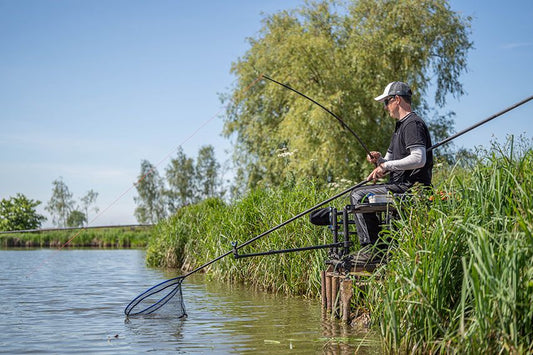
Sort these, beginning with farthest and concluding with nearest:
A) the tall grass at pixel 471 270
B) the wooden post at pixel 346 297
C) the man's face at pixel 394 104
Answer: the man's face at pixel 394 104, the wooden post at pixel 346 297, the tall grass at pixel 471 270

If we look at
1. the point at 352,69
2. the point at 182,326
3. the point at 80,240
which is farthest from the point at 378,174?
the point at 80,240

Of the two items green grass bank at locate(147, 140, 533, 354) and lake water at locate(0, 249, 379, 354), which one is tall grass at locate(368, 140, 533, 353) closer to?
green grass bank at locate(147, 140, 533, 354)

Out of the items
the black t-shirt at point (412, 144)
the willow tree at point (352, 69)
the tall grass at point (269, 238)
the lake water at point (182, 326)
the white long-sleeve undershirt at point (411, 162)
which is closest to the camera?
the lake water at point (182, 326)

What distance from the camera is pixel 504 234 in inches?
163

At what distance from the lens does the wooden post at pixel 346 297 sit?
6277 millimetres

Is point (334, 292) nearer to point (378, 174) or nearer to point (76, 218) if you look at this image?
point (378, 174)

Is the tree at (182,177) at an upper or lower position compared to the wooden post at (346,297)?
upper

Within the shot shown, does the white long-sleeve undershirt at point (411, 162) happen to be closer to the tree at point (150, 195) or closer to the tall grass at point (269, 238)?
the tall grass at point (269, 238)

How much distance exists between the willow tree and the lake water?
12678 mm

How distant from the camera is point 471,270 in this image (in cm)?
434

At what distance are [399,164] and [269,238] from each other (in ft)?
13.7

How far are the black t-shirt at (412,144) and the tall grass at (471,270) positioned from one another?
967mm

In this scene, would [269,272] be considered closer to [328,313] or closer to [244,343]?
[328,313]

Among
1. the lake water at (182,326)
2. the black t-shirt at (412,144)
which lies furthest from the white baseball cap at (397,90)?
the lake water at (182,326)
